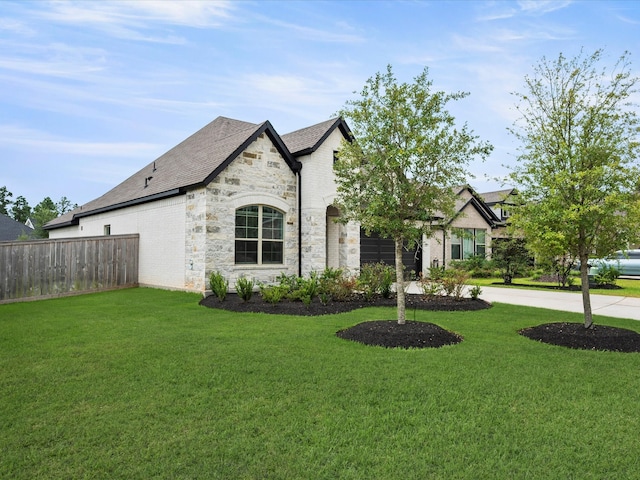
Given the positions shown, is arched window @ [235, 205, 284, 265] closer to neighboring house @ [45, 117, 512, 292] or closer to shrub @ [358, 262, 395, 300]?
neighboring house @ [45, 117, 512, 292]

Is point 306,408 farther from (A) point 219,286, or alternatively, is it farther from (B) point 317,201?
(B) point 317,201

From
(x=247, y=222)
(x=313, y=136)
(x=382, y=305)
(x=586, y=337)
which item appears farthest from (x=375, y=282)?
(x=313, y=136)

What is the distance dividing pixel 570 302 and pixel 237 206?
34.7 ft

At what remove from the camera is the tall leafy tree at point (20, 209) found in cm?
6888

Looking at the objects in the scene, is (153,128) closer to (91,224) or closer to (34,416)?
(91,224)

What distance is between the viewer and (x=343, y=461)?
319cm

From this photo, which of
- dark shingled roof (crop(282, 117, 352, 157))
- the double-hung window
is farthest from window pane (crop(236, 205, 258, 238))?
the double-hung window

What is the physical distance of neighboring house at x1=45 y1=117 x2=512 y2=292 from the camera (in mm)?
13258

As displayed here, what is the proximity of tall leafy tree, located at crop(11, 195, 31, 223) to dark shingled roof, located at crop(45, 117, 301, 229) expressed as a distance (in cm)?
5887

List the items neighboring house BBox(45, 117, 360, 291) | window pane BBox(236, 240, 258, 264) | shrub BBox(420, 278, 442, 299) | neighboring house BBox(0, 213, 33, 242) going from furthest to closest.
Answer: neighboring house BBox(0, 213, 33, 242), window pane BBox(236, 240, 258, 264), neighboring house BBox(45, 117, 360, 291), shrub BBox(420, 278, 442, 299)

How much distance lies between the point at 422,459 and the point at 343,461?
60 cm

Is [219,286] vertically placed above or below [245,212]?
below

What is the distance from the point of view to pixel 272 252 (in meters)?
14.8

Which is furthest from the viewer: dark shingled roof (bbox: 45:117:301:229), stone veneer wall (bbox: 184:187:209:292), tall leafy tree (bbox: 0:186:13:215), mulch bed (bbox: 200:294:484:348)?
tall leafy tree (bbox: 0:186:13:215)
